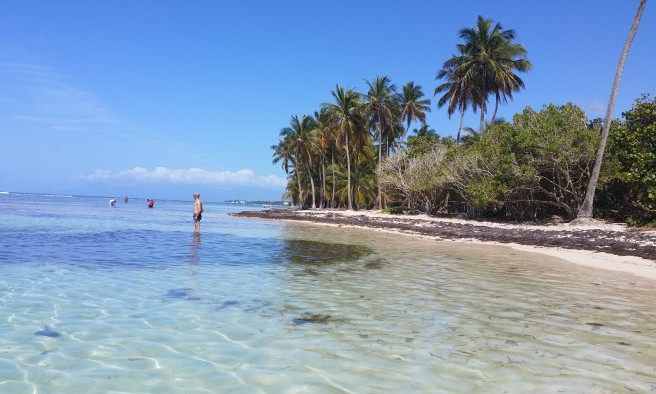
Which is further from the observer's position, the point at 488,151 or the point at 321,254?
the point at 488,151

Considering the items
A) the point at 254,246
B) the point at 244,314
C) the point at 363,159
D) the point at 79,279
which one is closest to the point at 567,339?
the point at 244,314

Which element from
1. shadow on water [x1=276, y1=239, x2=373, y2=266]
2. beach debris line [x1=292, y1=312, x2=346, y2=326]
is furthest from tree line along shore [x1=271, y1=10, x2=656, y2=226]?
beach debris line [x1=292, y1=312, x2=346, y2=326]

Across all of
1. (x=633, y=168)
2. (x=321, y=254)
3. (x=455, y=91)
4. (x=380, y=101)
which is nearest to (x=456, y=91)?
(x=455, y=91)

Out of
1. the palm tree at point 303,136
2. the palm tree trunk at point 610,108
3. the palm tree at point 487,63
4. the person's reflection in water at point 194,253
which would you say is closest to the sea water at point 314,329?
the person's reflection in water at point 194,253

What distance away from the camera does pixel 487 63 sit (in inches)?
1508

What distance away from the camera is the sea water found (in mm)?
4289

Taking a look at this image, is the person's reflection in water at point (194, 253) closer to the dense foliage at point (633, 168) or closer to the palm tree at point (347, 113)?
the dense foliage at point (633, 168)

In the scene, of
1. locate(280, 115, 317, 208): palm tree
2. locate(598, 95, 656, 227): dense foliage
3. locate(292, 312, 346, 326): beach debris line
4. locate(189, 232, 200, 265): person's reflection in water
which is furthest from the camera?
locate(280, 115, 317, 208): palm tree

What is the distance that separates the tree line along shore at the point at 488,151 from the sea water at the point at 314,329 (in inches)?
679

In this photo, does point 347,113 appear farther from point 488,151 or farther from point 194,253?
point 194,253

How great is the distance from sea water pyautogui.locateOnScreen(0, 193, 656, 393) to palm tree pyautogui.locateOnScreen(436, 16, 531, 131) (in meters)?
30.7

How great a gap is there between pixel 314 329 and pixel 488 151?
27.9 meters

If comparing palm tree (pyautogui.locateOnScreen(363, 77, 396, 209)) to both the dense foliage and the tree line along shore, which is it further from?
the dense foliage

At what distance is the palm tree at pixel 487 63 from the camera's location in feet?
127
